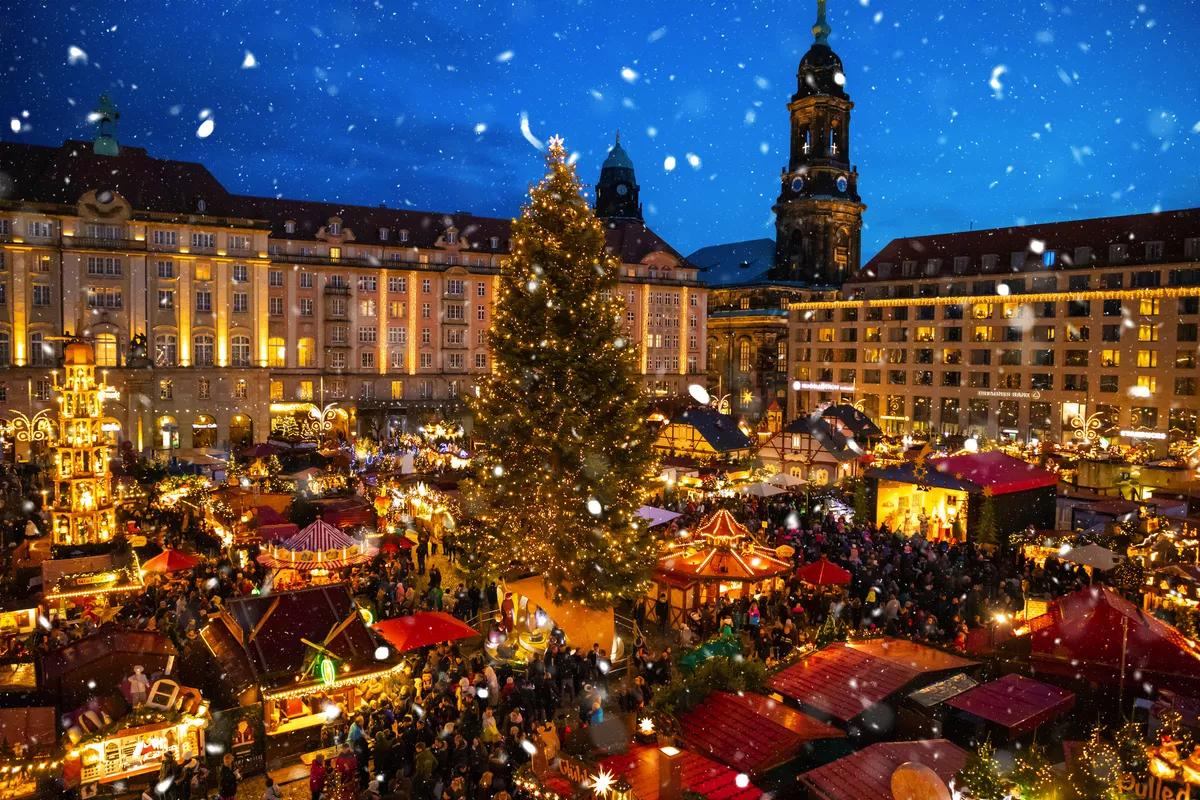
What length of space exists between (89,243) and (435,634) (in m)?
38.6

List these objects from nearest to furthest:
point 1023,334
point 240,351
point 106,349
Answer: point 106,349 < point 240,351 < point 1023,334

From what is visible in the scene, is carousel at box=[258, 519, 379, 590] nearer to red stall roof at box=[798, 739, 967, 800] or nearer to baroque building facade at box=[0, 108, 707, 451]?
red stall roof at box=[798, 739, 967, 800]

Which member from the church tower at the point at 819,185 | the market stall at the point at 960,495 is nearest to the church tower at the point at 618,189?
the church tower at the point at 819,185

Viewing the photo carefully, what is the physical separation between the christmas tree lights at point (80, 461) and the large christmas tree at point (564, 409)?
10.6m

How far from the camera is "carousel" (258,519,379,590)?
17781 millimetres

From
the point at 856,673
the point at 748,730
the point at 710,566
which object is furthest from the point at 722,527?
the point at 748,730

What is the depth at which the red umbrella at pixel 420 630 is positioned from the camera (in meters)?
13.0

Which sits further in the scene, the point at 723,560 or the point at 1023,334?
the point at 1023,334

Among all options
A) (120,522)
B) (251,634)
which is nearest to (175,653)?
(251,634)

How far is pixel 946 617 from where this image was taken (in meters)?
17.1

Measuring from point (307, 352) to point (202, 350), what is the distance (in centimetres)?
691

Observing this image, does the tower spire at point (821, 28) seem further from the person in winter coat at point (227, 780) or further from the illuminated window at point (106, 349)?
the person in winter coat at point (227, 780)

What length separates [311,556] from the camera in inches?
702

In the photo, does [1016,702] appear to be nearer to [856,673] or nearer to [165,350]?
[856,673]
